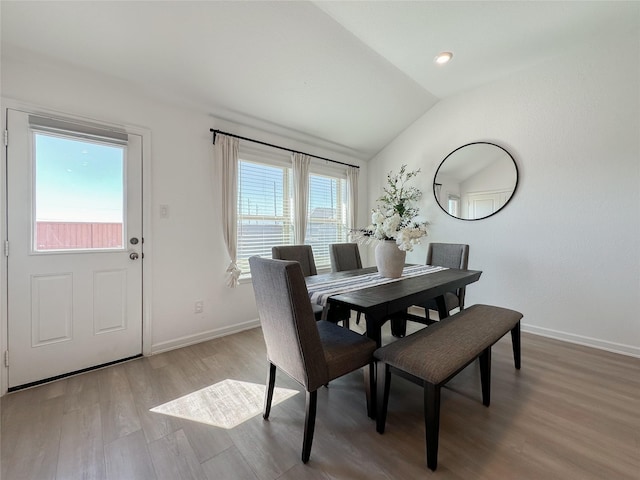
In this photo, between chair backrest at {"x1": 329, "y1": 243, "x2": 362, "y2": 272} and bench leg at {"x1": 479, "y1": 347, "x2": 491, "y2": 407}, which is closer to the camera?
bench leg at {"x1": 479, "y1": 347, "x2": 491, "y2": 407}

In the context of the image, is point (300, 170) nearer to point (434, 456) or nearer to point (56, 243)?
point (56, 243)

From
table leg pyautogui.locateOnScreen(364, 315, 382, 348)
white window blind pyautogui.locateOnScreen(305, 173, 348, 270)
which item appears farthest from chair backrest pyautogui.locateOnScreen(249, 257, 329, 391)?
white window blind pyautogui.locateOnScreen(305, 173, 348, 270)

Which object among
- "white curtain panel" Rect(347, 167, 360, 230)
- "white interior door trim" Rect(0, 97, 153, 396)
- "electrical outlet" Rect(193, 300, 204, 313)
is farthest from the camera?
"white curtain panel" Rect(347, 167, 360, 230)

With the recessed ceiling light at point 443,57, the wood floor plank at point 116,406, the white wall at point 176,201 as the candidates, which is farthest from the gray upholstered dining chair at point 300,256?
the recessed ceiling light at point 443,57

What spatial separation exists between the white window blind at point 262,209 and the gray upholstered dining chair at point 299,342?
5.53ft

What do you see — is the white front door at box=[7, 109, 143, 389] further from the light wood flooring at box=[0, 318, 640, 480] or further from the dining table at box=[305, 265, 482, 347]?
the dining table at box=[305, 265, 482, 347]

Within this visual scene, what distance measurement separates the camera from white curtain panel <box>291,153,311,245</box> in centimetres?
347

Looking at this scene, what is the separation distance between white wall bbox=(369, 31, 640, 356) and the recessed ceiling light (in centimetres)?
82

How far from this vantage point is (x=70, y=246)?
211cm

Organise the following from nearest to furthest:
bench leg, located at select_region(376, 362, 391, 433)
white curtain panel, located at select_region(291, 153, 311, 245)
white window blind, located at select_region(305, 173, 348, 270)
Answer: bench leg, located at select_region(376, 362, 391, 433) < white curtain panel, located at select_region(291, 153, 311, 245) < white window blind, located at select_region(305, 173, 348, 270)

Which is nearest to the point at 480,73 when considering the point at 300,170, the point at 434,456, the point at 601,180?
the point at 601,180

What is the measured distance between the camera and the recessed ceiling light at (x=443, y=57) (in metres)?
2.66

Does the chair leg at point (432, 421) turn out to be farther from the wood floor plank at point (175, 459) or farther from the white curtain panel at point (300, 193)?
the white curtain panel at point (300, 193)

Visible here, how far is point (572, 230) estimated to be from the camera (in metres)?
2.72
